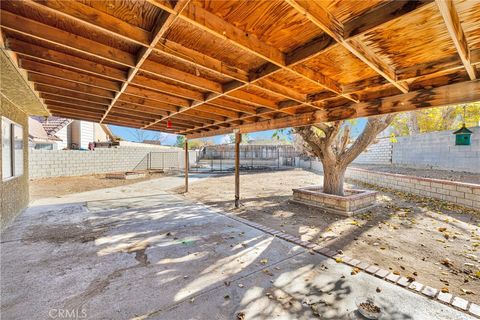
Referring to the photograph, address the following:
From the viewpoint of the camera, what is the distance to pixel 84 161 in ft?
42.2

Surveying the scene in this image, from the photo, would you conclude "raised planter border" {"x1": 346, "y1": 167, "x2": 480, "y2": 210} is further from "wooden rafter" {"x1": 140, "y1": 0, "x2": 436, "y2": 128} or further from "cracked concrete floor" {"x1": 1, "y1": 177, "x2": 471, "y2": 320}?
"cracked concrete floor" {"x1": 1, "y1": 177, "x2": 471, "y2": 320}

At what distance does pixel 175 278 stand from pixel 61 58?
297 cm

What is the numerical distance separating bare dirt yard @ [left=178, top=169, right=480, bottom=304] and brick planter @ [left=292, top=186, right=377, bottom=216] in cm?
22

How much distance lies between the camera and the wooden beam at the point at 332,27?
1.47 m

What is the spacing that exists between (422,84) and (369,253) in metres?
2.62

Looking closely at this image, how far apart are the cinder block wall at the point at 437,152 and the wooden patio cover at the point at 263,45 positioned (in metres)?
8.41

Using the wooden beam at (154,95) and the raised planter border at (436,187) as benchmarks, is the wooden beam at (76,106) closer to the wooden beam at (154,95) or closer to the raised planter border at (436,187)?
the wooden beam at (154,95)

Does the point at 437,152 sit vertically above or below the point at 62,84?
below

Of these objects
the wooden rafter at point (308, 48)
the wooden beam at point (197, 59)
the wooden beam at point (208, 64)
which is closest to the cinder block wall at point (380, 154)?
the wooden rafter at point (308, 48)

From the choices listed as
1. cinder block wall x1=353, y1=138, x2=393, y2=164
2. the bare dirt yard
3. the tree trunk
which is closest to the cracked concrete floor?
the bare dirt yard

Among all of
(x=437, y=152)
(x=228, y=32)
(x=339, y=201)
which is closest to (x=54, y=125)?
(x=228, y=32)

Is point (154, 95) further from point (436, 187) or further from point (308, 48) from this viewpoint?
point (436, 187)

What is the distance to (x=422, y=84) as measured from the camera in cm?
296

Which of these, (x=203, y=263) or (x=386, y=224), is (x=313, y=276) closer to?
(x=203, y=263)
